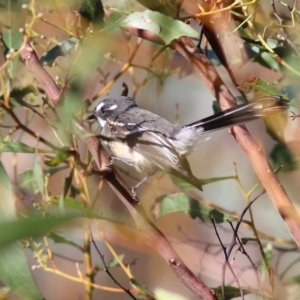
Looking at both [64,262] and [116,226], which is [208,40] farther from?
[64,262]

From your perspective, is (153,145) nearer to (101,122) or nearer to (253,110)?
(101,122)

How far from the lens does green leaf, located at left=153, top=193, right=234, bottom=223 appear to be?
1.42 metres

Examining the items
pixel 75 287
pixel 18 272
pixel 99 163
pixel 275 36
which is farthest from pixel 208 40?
pixel 75 287

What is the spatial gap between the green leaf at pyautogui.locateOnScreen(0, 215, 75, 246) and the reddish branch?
0.46m

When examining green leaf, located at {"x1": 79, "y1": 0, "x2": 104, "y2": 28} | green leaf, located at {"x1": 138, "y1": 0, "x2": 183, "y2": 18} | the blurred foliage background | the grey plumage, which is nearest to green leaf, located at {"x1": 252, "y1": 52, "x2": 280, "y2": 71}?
the blurred foliage background

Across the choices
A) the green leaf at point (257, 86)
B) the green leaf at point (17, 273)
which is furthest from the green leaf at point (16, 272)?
the green leaf at point (257, 86)

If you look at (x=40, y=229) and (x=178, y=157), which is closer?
(x=40, y=229)

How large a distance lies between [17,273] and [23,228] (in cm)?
51

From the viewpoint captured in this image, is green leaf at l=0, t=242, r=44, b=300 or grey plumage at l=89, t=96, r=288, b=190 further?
grey plumage at l=89, t=96, r=288, b=190

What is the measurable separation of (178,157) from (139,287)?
0.59 metres

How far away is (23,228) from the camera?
51 centimetres

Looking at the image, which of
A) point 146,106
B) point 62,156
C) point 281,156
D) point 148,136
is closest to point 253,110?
point 281,156

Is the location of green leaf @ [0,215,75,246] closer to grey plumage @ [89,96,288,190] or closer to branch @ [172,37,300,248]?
branch @ [172,37,300,248]

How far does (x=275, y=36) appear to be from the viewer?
50.4 inches
